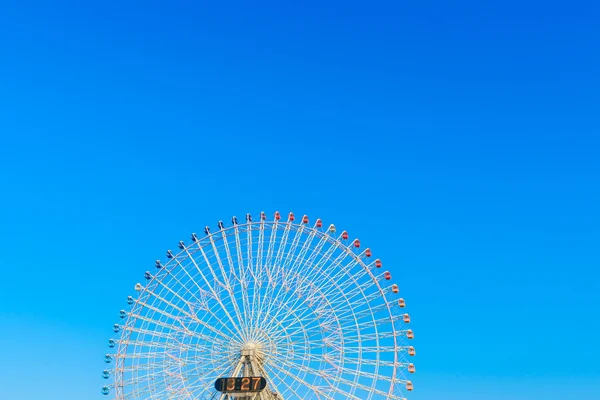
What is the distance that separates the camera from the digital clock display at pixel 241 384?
284 feet

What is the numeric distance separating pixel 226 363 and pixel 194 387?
448 cm

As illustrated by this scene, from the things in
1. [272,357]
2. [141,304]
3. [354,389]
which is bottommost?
[354,389]

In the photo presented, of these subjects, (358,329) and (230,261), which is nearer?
(358,329)

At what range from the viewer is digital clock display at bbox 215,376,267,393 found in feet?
284

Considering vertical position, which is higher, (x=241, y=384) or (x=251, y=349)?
(x=251, y=349)

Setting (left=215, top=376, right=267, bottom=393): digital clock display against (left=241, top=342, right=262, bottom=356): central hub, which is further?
(left=241, top=342, right=262, bottom=356): central hub

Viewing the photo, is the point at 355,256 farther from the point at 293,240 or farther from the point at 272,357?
the point at 272,357

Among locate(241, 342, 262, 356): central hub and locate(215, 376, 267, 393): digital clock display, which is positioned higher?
locate(241, 342, 262, 356): central hub

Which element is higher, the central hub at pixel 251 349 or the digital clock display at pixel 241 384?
the central hub at pixel 251 349

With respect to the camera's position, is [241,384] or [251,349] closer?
[241,384]

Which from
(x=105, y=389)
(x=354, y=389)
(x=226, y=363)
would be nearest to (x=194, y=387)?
(x=226, y=363)

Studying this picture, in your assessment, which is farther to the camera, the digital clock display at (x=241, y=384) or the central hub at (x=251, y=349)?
the central hub at (x=251, y=349)

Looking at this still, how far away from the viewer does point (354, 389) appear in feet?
269

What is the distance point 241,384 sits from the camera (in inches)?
3428
